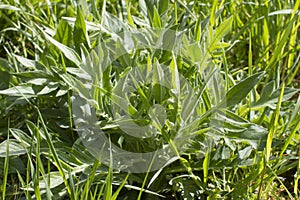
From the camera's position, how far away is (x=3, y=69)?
170 centimetres

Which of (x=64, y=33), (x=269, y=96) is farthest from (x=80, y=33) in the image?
(x=269, y=96)

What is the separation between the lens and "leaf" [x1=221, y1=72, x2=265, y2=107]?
1359mm

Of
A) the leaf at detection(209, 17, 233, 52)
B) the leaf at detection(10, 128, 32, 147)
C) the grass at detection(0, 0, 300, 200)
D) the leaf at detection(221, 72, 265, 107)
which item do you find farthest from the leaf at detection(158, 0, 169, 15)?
the leaf at detection(10, 128, 32, 147)

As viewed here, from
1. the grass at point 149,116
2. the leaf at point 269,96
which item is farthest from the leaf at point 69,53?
the leaf at point 269,96

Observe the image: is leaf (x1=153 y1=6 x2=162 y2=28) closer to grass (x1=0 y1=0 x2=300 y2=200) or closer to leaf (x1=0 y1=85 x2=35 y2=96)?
grass (x1=0 y1=0 x2=300 y2=200)

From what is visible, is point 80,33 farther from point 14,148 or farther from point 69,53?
point 14,148

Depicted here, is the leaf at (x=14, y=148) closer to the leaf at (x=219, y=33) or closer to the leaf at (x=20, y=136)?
the leaf at (x=20, y=136)

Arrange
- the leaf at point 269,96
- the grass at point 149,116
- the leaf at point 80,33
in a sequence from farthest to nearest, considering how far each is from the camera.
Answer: the leaf at point 269,96 → the leaf at point 80,33 → the grass at point 149,116

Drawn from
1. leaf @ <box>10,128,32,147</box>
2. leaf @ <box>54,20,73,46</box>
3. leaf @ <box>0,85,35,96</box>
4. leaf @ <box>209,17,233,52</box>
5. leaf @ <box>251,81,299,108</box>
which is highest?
leaf @ <box>54,20,73,46</box>

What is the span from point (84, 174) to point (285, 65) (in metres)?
0.87

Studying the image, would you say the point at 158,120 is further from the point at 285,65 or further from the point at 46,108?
the point at 285,65

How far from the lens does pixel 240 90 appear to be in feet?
4.49

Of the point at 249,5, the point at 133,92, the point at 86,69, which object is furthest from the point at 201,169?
the point at 249,5

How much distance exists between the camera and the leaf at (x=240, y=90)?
4.46ft
